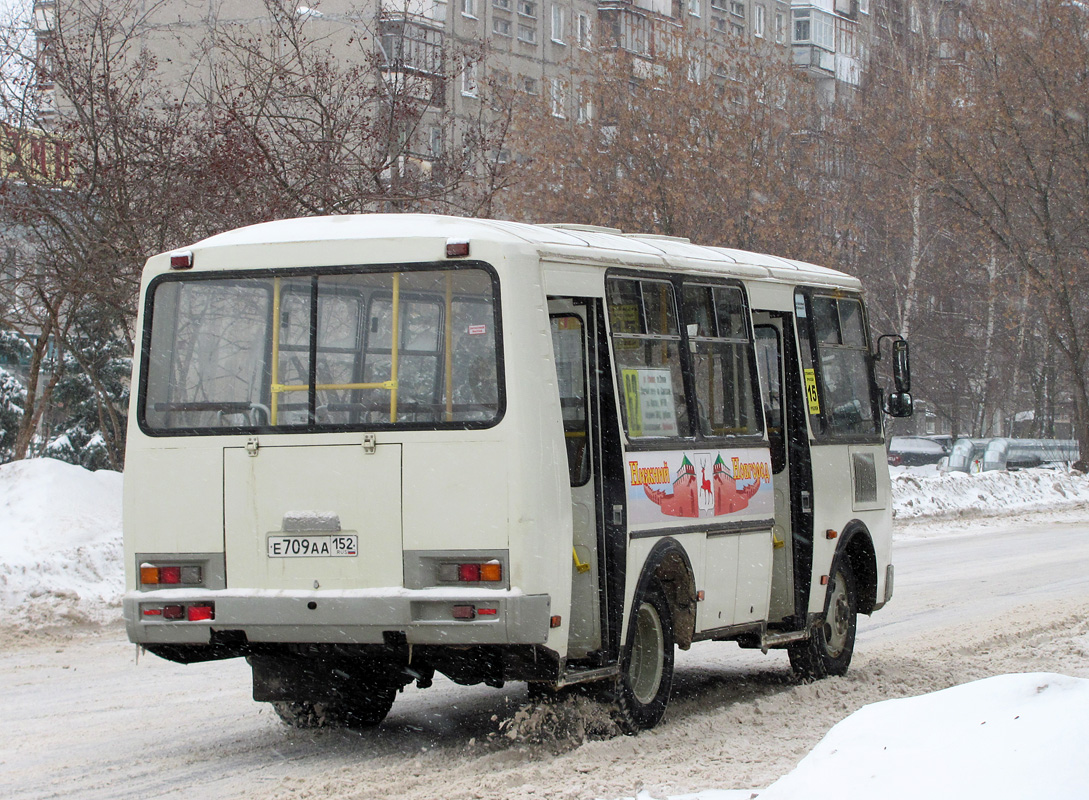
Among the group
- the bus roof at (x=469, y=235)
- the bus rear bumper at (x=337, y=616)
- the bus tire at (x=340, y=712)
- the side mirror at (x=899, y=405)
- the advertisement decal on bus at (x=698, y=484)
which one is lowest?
the bus tire at (x=340, y=712)

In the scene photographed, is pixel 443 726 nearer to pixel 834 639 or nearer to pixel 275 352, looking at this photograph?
pixel 275 352

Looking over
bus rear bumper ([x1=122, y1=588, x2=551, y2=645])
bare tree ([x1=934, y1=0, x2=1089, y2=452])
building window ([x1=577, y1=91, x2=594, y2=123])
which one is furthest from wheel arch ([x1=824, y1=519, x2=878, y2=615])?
bare tree ([x1=934, y1=0, x2=1089, y2=452])

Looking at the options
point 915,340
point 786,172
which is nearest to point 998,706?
point 786,172

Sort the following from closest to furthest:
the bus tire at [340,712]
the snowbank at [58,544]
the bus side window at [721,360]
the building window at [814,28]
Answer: the bus tire at [340,712] < the bus side window at [721,360] < the snowbank at [58,544] < the building window at [814,28]

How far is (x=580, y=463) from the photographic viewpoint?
775 cm

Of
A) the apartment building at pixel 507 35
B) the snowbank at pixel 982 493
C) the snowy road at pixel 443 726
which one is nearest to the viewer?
the snowy road at pixel 443 726

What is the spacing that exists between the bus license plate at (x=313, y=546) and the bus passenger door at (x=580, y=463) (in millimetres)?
1192

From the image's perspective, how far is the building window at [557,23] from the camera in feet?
190

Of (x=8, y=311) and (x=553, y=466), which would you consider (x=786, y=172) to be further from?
(x=553, y=466)

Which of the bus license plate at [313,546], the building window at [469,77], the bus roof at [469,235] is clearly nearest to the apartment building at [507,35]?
the building window at [469,77]

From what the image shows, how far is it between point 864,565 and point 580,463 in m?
3.97

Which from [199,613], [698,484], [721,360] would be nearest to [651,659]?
[698,484]

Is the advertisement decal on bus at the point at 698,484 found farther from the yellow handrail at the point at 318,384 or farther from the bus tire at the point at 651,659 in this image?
the yellow handrail at the point at 318,384

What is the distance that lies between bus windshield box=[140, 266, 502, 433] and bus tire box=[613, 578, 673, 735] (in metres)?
1.71
